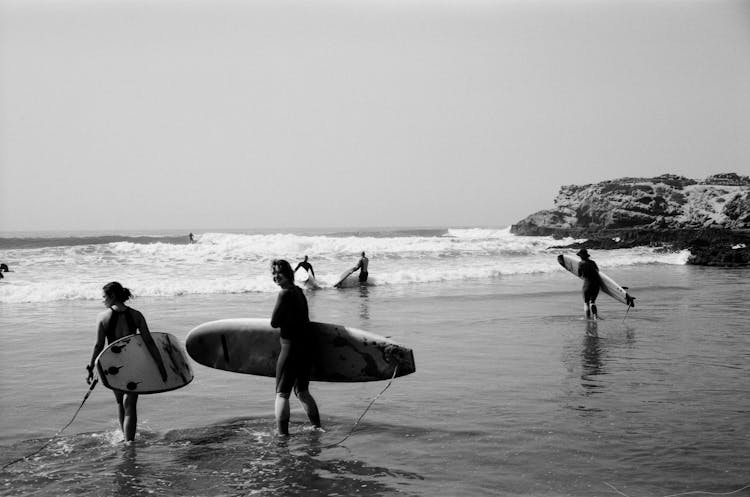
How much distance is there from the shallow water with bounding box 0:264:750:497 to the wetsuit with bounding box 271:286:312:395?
540mm

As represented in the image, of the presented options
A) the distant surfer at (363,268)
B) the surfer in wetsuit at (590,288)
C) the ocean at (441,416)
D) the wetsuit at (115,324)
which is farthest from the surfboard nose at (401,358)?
the distant surfer at (363,268)

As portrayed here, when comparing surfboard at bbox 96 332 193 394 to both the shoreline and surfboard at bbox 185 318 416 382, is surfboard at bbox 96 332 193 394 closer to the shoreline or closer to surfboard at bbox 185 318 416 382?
surfboard at bbox 185 318 416 382

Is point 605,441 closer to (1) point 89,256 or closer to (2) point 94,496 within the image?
(2) point 94,496

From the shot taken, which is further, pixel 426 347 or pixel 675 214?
pixel 675 214

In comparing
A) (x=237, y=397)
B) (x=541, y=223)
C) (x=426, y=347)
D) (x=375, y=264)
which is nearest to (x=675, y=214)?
(x=541, y=223)

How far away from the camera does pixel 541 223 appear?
6334 cm

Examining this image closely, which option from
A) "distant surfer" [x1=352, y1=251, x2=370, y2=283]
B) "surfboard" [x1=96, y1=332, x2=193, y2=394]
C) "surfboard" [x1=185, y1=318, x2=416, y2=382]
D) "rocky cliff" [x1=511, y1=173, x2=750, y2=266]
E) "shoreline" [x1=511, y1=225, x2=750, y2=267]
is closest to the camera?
"surfboard" [x1=96, y1=332, x2=193, y2=394]

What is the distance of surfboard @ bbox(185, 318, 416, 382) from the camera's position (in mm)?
6543

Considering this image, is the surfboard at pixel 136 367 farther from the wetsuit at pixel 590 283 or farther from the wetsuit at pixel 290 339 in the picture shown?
the wetsuit at pixel 590 283

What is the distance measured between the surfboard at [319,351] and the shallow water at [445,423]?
1.28 ft

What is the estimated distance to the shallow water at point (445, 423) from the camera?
15.6ft

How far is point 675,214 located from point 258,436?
5540 centimetres

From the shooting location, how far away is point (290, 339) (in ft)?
19.0

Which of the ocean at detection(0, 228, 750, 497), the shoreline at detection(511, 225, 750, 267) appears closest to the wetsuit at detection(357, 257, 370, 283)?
the ocean at detection(0, 228, 750, 497)
